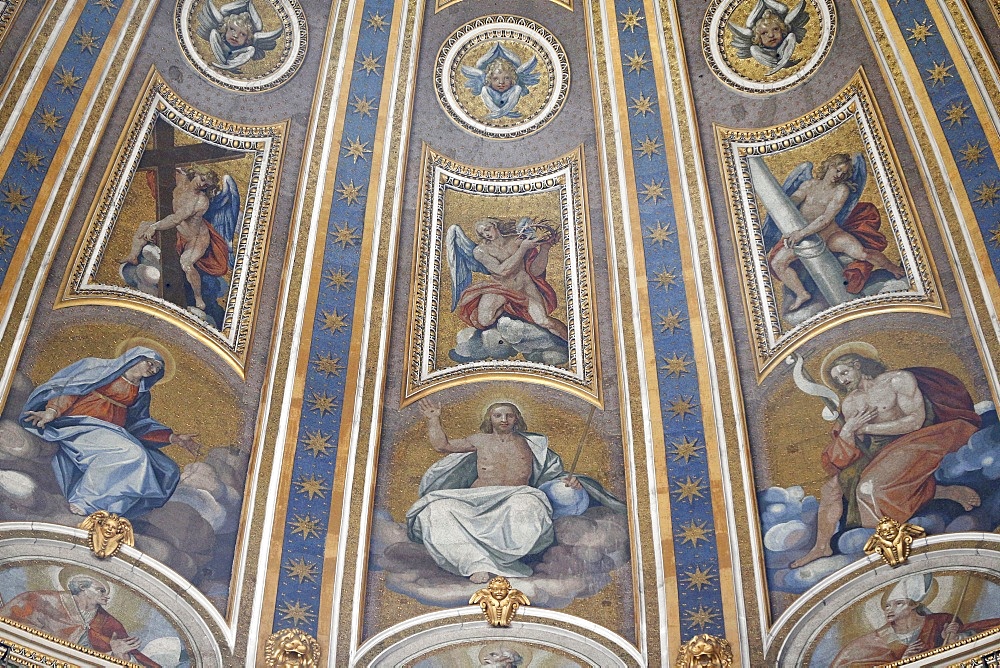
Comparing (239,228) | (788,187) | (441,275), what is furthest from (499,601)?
(788,187)

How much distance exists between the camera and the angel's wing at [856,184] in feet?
51.0

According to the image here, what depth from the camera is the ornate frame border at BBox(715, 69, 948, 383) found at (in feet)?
49.2

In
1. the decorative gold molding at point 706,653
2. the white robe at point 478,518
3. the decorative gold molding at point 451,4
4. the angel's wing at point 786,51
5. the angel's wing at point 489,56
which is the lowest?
the decorative gold molding at point 706,653

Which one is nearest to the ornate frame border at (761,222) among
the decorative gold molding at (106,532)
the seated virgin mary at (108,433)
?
the seated virgin mary at (108,433)

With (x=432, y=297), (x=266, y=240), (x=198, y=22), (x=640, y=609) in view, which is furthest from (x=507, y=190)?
(x=640, y=609)

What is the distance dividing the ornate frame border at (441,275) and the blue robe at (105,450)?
292cm

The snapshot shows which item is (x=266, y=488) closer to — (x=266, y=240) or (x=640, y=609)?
(x=266, y=240)

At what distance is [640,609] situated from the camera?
14.8 metres

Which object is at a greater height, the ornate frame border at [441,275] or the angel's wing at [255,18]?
the angel's wing at [255,18]

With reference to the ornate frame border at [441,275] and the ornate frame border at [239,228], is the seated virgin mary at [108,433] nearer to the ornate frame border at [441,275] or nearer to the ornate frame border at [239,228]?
the ornate frame border at [239,228]

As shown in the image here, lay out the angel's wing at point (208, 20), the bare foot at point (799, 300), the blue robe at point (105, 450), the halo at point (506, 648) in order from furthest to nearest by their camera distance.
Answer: the angel's wing at point (208, 20)
the bare foot at point (799, 300)
the halo at point (506, 648)
the blue robe at point (105, 450)

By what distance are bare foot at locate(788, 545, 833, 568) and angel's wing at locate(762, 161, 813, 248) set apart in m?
3.53

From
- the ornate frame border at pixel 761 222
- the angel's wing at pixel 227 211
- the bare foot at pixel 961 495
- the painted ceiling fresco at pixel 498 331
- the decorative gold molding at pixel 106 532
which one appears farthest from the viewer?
the angel's wing at pixel 227 211

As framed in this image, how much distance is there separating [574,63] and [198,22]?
441 centimetres
